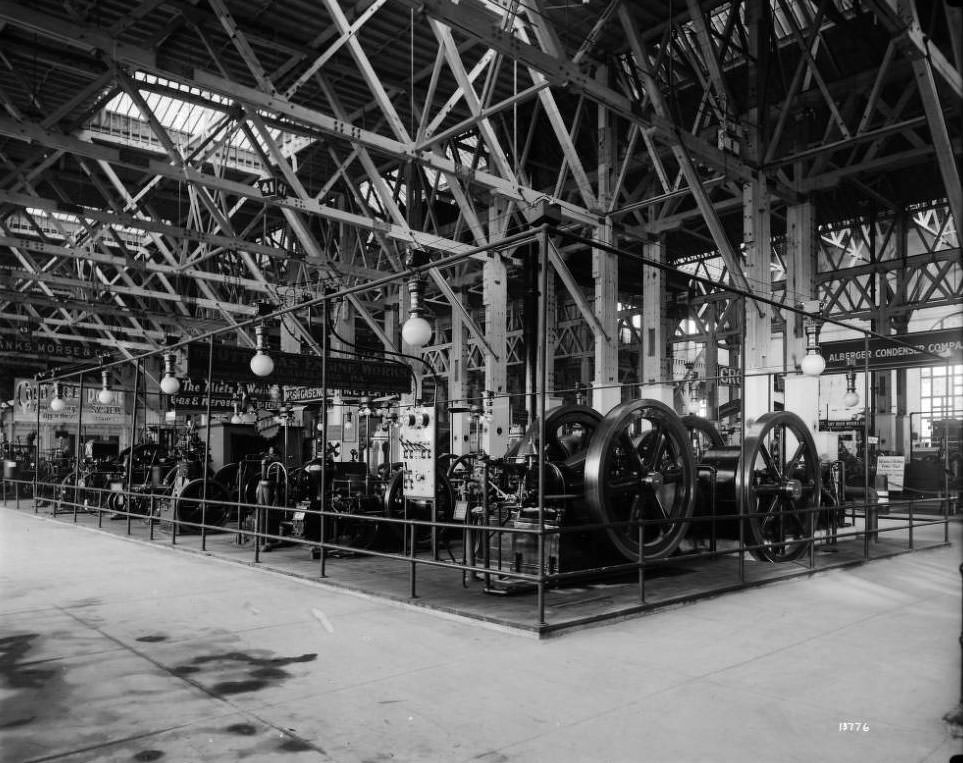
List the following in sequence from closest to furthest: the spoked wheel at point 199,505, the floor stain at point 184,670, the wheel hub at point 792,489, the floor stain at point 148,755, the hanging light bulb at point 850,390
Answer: the floor stain at point 148,755 → the floor stain at point 184,670 → the wheel hub at point 792,489 → the spoked wheel at point 199,505 → the hanging light bulb at point 850,390

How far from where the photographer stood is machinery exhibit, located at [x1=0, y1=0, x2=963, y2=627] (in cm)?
855

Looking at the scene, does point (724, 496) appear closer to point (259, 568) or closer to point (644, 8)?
point (259, 568)

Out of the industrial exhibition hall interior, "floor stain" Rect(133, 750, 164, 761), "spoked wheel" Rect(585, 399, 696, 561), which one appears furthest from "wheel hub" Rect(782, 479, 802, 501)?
"floor stain" Rect(133, 750, 164, 761)

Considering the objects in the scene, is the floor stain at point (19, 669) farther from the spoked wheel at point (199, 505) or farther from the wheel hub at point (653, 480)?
the spoked wheel at point (199, 505)

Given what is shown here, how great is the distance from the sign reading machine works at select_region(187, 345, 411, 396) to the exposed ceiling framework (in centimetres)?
200

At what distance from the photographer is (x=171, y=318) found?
27375 millimetres

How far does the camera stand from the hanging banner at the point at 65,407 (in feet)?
94.5

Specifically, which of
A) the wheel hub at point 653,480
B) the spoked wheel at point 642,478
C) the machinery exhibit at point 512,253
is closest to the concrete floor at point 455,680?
the machinery exhibit at point 512,253

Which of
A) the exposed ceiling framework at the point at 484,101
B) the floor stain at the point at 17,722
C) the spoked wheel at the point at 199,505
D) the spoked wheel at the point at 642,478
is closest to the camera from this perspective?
the floor stain at the point at 17,722

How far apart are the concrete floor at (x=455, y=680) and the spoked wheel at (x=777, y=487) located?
1599 millimetres

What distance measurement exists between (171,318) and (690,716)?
26.6m

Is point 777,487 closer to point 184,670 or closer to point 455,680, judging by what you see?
point 455,680

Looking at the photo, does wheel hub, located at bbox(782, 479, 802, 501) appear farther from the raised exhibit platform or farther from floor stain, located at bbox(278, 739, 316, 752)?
floor stain, located at bbox(278, 739, 316, 752)

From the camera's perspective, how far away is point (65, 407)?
27.8 m
